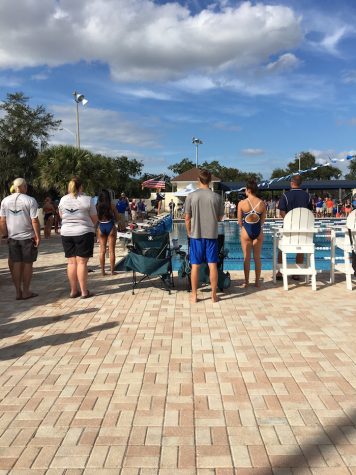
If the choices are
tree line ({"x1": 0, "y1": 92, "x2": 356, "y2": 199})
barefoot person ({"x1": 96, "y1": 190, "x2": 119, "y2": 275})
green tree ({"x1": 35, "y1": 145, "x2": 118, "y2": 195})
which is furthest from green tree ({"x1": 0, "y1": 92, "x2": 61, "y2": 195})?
barefoot person ({"x1": 96, "y1": 190, "x2": 119, "y2": 275})

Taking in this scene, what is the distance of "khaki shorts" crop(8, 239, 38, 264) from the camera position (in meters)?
5.69

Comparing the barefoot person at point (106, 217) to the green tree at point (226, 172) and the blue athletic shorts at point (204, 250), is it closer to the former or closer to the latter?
the blue athletic shorts at point (204, 250)

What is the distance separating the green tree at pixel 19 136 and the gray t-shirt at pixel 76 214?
31870mm

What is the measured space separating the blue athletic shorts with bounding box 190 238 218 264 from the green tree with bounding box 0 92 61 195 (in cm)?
3280

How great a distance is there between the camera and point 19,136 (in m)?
36.8

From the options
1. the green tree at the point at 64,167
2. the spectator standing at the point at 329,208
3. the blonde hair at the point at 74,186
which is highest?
the green tree at the point at 64,167

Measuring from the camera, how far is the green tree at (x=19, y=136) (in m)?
35.5

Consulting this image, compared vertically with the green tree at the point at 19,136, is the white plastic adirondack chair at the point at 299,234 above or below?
below

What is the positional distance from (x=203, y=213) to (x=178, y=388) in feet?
9.26

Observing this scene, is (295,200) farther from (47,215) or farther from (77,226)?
(47,215)

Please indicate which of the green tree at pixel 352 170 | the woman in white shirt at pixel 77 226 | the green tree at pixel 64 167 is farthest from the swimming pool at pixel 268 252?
the green tree at pixel 352 170

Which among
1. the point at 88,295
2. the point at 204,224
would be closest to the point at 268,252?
the point at 204,224

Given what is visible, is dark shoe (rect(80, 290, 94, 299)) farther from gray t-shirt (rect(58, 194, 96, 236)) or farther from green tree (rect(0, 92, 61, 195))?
green tree (rect(0, 92, 61, 195))

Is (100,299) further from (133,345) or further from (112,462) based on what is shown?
(112,462)
